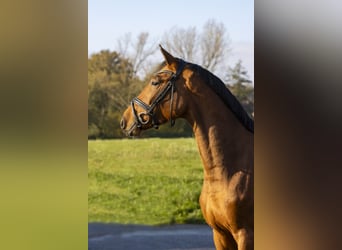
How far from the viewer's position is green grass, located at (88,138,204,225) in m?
4.01

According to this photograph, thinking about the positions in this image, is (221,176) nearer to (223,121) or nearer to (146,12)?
(223,121)

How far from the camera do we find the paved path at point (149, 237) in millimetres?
3816

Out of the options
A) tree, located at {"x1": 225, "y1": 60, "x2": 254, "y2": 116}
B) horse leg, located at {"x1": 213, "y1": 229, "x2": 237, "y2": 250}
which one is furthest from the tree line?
horse leg, located at {"x1": 213, "y1": 229, "x2": 237, "y2": 250}

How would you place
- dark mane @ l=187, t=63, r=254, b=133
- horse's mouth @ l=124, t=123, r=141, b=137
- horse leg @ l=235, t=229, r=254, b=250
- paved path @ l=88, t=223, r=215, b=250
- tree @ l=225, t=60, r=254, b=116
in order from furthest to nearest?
tree @ l=225, t=60, r=254, b=116 → paved path @ l=88, t=223, r=215, b=250 → horse's mouth @ l=124, t=123, r=141, b=137 → dark mane @ l=187, t=63, r=254, b=133 → horse leg @ l=235, t=229, r=254, b=250

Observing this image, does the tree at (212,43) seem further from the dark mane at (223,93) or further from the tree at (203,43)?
the dark mane at (223,93)

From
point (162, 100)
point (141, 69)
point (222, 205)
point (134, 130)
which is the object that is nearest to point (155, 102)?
point (162, 100)

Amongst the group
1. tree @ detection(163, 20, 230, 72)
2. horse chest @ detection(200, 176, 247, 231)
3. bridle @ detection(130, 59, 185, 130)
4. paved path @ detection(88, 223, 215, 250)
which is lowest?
paved path @ detection(88, 223, 215, 250)

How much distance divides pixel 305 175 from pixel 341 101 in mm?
110

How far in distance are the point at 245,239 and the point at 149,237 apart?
6.96 ft

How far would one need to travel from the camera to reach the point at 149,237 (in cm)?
394

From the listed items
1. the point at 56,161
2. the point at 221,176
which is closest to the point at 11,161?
the point at 56,161

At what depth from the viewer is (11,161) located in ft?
2.13

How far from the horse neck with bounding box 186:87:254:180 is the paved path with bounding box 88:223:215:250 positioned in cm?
193

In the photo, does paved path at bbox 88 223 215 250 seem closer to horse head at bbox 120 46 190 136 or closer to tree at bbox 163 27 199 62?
tree at bbox 163 27 199 62
